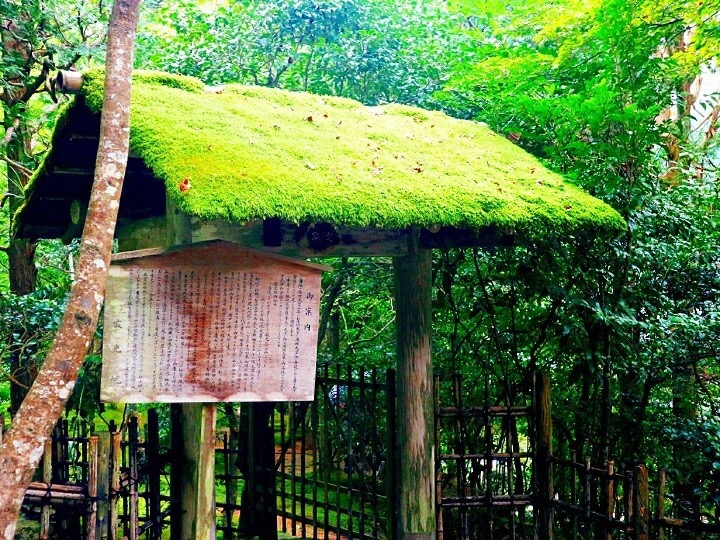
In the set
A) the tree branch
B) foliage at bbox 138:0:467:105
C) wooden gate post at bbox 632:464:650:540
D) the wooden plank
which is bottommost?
wooden gate post at bbox 632:464:650:540

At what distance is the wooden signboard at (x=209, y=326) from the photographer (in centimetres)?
362

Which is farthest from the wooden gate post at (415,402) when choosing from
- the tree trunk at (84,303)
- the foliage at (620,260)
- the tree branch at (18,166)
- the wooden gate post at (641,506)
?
the tree branch at (18,166)

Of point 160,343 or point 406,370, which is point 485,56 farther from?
point 160,343

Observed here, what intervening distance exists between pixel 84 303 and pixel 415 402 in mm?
2756

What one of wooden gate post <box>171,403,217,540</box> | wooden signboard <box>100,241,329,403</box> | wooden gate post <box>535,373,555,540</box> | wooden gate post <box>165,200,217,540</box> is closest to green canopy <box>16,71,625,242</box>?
wooden signboard <box>100,241,329,403</box>

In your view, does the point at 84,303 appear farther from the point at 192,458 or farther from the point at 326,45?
the point at 326,45

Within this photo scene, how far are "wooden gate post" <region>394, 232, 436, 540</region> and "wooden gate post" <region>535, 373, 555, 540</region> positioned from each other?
85 centimetres

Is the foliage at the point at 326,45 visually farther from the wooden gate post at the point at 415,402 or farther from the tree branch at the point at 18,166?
the wooden gate post at the point at 415,402

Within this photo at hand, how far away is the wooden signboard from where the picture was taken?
11.9ft

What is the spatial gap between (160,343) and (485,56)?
220 inches

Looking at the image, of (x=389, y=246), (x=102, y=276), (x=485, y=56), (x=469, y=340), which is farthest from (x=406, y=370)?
(x=485, y=56)

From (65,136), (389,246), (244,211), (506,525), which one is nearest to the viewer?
(244,211)

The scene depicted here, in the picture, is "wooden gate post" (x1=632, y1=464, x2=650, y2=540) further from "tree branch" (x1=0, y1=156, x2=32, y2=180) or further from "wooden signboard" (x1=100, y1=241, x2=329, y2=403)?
"tree branch" (x1=0, y1=156, x2=32, y2=180)

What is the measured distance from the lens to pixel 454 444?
6.76 metres
